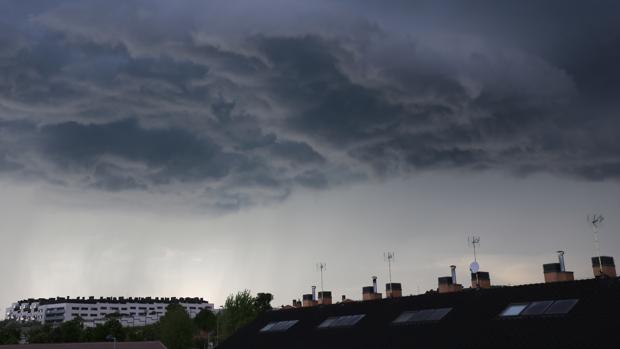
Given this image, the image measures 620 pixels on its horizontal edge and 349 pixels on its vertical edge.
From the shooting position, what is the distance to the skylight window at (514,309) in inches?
1533

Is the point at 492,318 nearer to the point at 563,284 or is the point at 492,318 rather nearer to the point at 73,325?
the point at 563,284

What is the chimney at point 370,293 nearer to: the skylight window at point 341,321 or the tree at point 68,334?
the skylight window at point 341,321

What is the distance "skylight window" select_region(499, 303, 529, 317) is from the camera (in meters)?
38.9

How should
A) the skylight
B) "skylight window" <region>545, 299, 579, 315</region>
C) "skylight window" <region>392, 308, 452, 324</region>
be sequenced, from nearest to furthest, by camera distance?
1. "skylight window" <region>545, 299, 579, 315</region>
2. the skylight
3. "skylight window" <region>392, 308, 452, 324</region>

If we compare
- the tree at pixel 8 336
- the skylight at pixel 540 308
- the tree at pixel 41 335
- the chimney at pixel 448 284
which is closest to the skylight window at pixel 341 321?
the chimney at pixel 448 284

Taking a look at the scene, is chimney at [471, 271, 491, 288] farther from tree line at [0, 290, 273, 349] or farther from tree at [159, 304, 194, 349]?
tree at [159, 304, 194, 349]

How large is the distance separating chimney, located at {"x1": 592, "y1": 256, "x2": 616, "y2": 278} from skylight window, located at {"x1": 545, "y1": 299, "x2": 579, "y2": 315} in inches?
178

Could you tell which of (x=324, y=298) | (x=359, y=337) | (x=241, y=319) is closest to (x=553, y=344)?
(x=359, y=337)

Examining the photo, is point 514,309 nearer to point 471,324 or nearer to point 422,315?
point 471,324

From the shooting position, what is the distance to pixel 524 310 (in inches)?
1523

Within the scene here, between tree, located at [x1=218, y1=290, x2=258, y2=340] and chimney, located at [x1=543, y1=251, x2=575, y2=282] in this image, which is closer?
chimney, located at [x1=543, y1=251, x2=575, y2=282]

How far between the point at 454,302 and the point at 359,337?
704 centimetres

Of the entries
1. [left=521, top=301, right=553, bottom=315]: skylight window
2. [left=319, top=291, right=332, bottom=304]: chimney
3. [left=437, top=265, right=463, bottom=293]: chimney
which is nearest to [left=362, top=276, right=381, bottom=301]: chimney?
[left=319, top=291, right=332, bottom=304]: chimney

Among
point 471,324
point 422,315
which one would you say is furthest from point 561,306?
point 422,315
